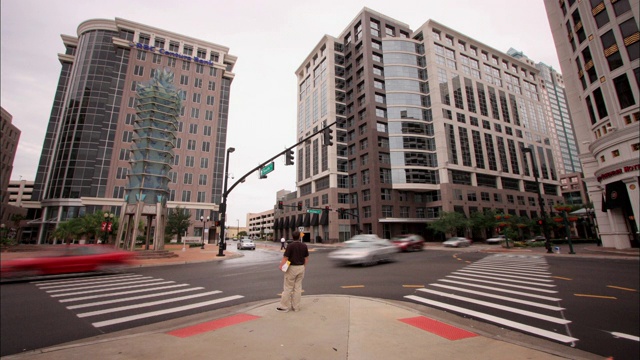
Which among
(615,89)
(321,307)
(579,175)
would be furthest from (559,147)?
(321,307)

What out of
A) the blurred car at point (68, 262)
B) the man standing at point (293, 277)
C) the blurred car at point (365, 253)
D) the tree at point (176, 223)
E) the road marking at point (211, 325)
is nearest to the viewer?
the road marking at point (211, 325)

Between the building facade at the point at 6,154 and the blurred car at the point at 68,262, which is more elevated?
the building facade at the point at 6,154

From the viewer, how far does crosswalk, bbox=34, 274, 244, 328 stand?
6146mm

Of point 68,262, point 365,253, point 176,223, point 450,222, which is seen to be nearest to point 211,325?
point 68,262

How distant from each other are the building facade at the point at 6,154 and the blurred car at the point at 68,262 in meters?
69.9

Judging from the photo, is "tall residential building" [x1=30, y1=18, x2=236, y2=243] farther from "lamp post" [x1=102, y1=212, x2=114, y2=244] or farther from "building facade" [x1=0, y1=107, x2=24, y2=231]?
"lamp post" [x1=102, y1=212, x2=114, y2=244]

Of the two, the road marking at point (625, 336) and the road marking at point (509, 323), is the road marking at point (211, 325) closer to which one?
the road marking at point (509, 323)

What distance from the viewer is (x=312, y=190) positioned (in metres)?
67.2

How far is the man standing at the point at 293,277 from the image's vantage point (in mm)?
5867

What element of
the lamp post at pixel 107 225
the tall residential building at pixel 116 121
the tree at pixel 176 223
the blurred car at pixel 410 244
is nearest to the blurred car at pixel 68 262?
the lamp post at pixel 107 225

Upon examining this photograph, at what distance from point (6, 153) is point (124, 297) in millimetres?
Result: 85085

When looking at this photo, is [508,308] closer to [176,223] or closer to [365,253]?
[365,253]

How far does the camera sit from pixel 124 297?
7.74 meters

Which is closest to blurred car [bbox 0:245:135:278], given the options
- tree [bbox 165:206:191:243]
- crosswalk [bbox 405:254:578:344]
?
crosswalk [bbox 405:254:578:344]
